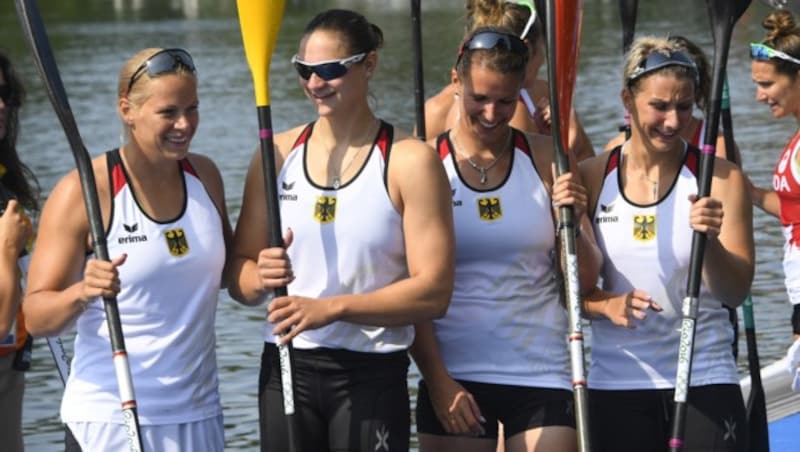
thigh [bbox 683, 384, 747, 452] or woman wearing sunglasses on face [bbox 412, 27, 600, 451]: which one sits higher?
woman wearing sunglasses on face [bbox 412, 27, 600, 451]

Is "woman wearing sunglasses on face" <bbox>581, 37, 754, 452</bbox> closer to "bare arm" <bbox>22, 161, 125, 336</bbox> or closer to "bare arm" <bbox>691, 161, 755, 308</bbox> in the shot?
"bare arm" <bbox>691, 161, 755, 308</bbox>

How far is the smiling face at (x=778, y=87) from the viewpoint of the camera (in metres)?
5.96

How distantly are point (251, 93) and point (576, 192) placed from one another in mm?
23955

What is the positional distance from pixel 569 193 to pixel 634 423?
2.67 ft

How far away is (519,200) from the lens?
5.33 metres

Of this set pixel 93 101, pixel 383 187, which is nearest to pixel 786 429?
pixel 383 187

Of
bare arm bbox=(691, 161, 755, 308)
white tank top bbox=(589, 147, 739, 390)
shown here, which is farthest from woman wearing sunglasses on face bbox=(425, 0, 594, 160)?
bare arm bbox=(691, 161, 755, 308)

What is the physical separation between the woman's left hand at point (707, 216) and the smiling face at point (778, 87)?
0.97m

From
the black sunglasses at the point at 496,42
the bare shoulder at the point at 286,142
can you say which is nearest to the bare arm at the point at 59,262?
the bare shoulder at the point at 286,142

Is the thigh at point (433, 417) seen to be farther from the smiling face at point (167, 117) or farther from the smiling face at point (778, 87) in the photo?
the smiling face at point (778, 87)

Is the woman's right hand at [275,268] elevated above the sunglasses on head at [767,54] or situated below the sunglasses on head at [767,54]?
below

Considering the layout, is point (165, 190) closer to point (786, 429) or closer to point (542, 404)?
point (542, 404)

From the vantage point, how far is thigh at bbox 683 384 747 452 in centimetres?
533

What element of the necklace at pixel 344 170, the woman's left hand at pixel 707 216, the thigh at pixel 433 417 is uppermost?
the necklace at pixel 344 170
